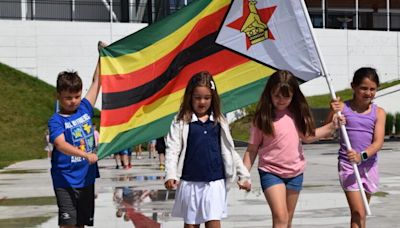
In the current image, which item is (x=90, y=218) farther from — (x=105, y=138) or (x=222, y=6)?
(x=222, y=6)

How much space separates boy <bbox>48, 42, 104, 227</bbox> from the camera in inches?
263

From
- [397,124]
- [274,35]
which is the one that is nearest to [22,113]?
[397,124]

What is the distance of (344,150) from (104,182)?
9544mm

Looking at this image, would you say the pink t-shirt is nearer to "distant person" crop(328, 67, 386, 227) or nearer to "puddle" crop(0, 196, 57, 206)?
"distant person" crop(328, 67, 386, 227)

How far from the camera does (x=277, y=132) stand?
683 centimetres

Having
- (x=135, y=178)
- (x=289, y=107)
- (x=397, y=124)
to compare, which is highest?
(x=289, y=107)

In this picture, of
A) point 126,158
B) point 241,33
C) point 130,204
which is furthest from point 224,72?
point 126,158

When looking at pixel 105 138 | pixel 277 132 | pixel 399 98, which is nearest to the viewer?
pixel 277 132

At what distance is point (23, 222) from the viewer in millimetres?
9953

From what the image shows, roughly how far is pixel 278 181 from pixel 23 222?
423 cm

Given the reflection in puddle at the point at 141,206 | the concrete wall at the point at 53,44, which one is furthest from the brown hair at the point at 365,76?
the concrete wall at the point at 53,44

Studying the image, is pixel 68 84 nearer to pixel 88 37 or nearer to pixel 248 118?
pixel 248 118

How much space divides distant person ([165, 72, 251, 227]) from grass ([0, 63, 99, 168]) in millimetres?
21018

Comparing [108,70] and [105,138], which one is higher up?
[108,70]
